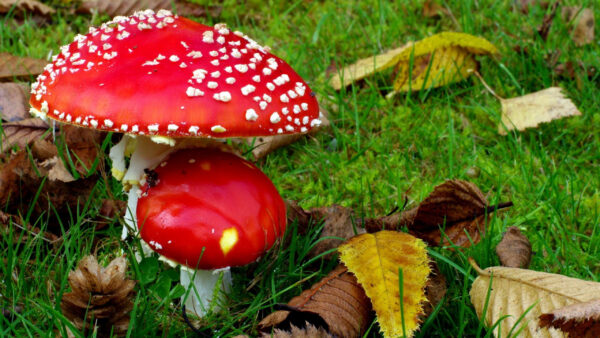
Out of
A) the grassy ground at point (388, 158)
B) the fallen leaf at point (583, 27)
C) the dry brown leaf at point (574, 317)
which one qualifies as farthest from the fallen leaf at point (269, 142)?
the fallen leaf at point (583, 27)

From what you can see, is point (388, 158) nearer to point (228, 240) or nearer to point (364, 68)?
point (364, 68)

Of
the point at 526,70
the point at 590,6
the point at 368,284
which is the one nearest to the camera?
the point at 368,284

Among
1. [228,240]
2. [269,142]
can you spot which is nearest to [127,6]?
[269,142]

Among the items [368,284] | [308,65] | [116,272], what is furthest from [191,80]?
[308,65]

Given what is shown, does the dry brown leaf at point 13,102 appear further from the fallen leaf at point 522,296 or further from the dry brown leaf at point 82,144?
the fallen leaf at point 522,296

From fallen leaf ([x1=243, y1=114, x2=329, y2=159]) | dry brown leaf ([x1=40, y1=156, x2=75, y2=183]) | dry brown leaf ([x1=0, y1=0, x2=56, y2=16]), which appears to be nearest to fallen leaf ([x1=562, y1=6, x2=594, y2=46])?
fallen leaf ([x1=243, y1=114, x2=329, y2=159])

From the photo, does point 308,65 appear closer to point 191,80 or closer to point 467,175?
point 467,175

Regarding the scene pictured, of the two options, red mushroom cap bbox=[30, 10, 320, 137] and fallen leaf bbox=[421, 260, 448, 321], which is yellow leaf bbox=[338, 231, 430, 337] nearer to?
fallen leaf bbox=[421, 260, 448, 321]

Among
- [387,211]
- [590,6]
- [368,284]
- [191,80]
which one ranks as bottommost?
[387,211]
